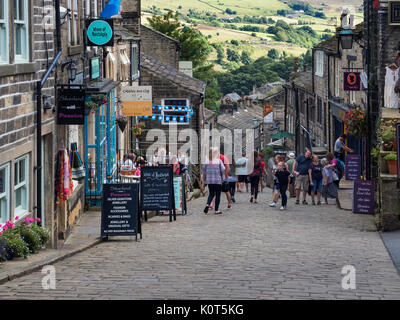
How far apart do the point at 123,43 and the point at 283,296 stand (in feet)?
73.4

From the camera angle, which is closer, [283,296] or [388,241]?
[283,296]

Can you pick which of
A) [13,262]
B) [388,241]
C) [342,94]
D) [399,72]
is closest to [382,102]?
[399,72]

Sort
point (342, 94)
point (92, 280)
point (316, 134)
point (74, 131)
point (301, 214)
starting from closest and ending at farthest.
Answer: point (92, 280) < point (74, 131) < point (301, 214) < point (342, 94) < point (316, 134)

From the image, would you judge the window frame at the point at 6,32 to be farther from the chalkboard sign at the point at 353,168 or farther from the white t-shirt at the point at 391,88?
the chalkboard sign at the point at 353,168

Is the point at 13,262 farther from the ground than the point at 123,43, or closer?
closer

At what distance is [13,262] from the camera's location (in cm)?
1040

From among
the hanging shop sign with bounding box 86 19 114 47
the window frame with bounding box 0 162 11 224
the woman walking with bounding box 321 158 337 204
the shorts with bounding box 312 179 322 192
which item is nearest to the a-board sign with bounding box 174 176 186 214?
the hanging shop sign with bounding box 86 19 114 47

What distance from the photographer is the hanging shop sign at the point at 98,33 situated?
18188 mm

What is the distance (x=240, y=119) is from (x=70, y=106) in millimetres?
87679

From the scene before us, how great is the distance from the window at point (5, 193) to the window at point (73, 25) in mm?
6069

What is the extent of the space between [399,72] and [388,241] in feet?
16.0

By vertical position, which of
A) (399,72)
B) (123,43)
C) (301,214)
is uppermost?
(123,43)

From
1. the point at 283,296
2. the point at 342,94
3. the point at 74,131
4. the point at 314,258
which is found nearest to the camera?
the point at 283,296

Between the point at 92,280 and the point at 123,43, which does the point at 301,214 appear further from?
the point at 123,43
